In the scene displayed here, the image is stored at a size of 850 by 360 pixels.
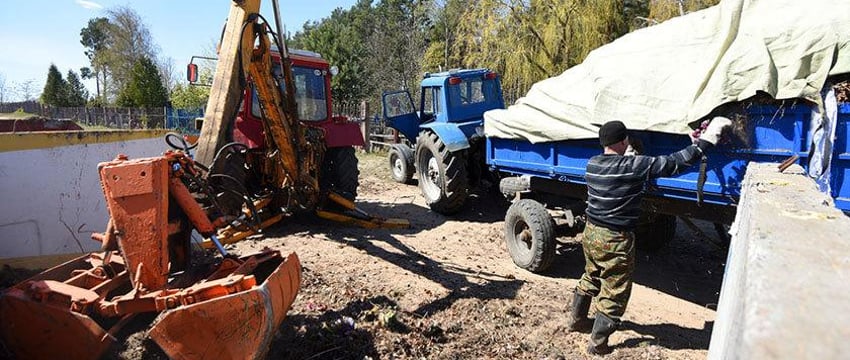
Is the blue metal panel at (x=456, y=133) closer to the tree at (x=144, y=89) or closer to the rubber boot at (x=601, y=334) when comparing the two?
the rubber boot at (x=601, y=334)

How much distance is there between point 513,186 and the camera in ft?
17.7

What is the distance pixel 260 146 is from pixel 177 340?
3961mm

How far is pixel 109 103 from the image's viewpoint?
116 feet

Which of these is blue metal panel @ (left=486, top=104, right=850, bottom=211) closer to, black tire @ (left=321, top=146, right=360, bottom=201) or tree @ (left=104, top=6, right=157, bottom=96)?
black tire @ (left=321, top=146, right=360, bottom=201)

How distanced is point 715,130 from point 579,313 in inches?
64.8

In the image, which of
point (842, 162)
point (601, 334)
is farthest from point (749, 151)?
point (601, 334)

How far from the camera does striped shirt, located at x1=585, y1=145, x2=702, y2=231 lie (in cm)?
335

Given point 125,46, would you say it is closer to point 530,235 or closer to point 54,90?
point 54,90

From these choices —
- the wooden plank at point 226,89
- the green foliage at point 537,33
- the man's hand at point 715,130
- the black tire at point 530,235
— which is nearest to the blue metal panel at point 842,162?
the man's hand at point 715,130

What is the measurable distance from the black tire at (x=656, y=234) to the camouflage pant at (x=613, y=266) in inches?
89.5

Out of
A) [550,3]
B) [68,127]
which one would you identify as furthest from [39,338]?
[550,3]

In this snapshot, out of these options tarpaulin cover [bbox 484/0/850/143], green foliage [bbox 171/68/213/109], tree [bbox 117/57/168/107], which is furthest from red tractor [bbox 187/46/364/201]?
green foliage [bbox 171/68/213/109]

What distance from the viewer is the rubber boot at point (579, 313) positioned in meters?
3.80

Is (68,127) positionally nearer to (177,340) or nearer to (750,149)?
(177,340)
